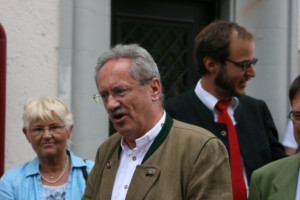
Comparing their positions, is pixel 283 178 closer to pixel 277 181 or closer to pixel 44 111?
pixel 277 181

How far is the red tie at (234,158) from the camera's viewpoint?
246 centimetres

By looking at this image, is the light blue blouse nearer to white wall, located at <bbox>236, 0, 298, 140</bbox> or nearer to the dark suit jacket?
the dark suit jacket

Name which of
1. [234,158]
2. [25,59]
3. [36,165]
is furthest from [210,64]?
[25,59]

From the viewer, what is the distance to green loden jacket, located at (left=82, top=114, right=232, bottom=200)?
71.3 inches

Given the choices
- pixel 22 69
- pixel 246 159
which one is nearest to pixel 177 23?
pixel 22 69

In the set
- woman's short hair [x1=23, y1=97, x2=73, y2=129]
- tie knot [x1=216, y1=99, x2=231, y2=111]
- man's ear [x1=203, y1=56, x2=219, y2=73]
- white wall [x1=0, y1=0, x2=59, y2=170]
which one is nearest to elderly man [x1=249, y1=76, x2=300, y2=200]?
tie knot [x1=216, y1=99, x2=231, y2=111]

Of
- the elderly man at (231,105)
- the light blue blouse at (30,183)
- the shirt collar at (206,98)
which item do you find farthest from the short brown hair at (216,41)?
the light blue blouse at (30,183)

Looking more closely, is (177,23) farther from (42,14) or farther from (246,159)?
(246,159)

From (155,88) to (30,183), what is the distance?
4.32 ft

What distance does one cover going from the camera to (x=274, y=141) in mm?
2764

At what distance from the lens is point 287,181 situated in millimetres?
2160

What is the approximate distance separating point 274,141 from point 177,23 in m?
2.48

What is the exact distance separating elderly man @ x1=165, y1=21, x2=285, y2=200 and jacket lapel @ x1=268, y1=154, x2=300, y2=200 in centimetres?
32

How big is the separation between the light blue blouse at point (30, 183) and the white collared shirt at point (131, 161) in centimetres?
98
